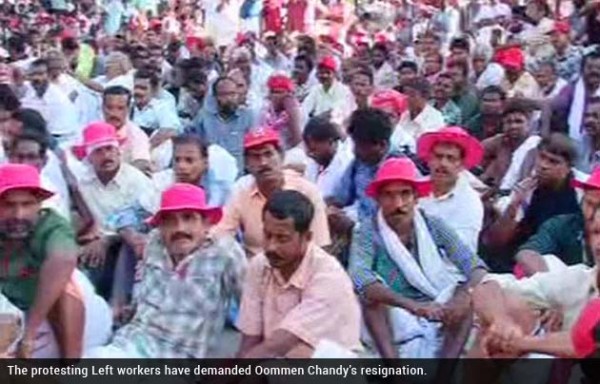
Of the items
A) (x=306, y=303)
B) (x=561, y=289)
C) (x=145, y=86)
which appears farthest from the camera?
(x=145, y=86)

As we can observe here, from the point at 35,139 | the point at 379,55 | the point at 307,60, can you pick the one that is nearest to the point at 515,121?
the point at 35,139

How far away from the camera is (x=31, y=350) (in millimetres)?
4059

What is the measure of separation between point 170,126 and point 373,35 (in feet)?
25.9

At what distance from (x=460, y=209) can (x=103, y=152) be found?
6.44ft

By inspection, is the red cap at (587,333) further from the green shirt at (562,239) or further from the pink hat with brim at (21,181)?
the pink hat with brim at (21,181)

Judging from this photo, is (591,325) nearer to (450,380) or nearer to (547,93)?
(450,380)

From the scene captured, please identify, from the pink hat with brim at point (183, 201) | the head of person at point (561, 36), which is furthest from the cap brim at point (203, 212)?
the head of person at point (561, 36)

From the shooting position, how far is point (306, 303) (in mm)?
3973

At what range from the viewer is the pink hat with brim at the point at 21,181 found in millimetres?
4227

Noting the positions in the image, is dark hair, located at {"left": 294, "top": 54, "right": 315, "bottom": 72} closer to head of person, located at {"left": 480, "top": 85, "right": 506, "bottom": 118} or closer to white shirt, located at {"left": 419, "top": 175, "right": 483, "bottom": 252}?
head of person, located at {"left": 480, "top": 85, "right": 506, "bottom": 118}

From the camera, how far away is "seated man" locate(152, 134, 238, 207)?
575 cm

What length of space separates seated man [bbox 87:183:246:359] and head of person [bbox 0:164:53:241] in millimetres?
460

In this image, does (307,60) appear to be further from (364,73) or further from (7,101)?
(7,101)

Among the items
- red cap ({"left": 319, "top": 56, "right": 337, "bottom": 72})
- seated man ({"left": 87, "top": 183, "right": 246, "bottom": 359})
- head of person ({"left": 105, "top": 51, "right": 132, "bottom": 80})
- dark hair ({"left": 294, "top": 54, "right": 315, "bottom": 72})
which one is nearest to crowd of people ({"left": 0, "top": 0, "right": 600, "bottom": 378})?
seated man ({"left": 87, "top": 183, "right": 246, "bottom": 359})
